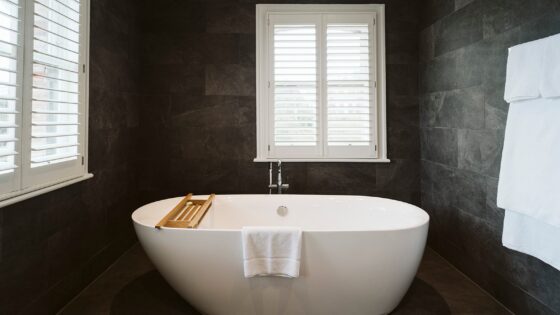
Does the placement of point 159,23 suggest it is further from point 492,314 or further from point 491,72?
point 492,314

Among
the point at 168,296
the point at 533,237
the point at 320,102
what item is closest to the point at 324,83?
the point at 320,102

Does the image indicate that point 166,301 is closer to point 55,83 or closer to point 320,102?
point 55,83

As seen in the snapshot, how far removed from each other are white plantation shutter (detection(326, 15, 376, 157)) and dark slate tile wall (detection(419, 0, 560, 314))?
48 cm

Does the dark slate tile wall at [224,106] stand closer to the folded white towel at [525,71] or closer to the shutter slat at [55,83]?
the shutter slat at [55,83]

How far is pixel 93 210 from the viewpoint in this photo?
2.40 meters

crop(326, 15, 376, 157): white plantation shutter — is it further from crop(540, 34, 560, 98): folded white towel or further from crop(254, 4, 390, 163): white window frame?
crop(540, 34, 560, 98): folded white towel

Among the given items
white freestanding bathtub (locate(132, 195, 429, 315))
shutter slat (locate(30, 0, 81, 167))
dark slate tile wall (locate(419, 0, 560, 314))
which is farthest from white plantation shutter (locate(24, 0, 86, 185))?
dark slate tile wall (locate(419, 0, 560, 314))

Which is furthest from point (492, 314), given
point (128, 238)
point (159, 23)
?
point (159, 23)

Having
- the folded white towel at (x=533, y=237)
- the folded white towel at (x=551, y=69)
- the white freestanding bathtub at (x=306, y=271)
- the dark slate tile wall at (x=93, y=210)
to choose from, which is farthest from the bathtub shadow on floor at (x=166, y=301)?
the folded white towel at (x=551, y=69)

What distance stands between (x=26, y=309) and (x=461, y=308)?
8.10 feet

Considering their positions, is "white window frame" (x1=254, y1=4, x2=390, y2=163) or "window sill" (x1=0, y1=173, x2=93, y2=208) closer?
"window sill" (x1=0, y1=173, x2=93, y2=208)

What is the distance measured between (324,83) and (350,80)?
242 millimetres

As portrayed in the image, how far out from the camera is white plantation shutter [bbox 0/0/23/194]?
59.5 inches

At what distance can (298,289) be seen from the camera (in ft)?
5.84
